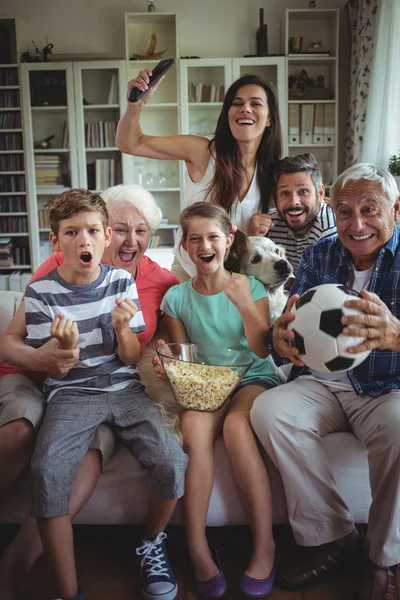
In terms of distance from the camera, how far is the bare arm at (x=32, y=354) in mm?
1415

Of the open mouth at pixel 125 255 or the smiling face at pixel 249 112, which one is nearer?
the open mouth at pixel 125 255

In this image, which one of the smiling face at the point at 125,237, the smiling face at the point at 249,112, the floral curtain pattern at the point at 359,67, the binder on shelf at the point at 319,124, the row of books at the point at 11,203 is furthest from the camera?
the row of books at the point at 11,203

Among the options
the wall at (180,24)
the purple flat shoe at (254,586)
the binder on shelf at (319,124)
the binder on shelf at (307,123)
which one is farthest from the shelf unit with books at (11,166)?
the purple flat shoe at (254,586)

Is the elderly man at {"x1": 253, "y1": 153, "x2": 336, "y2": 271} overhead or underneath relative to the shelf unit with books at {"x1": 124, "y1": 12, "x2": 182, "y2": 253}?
underneath

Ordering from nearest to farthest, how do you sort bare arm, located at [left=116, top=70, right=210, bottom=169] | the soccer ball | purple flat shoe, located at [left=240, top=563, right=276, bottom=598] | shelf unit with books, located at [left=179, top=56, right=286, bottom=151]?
the soccer ball → purple flat shoe, located at [left=240, top=563, right=276, bottom=598] → bare arm, located at [left=116, top=70, right=210, bottom=169] → shelf unit with books, located at [left=179, top=56, right=286, bottom=151]

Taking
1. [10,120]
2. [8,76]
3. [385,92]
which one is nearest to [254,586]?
[385,92]

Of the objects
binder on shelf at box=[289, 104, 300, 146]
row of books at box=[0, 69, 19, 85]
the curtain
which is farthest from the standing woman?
row of books at box=[0, 69, 19, 85]

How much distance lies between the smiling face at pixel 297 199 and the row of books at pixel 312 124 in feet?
10.3

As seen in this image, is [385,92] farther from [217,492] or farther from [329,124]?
[217,492]

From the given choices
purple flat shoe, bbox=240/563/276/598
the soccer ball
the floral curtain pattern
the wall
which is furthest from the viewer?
the wall

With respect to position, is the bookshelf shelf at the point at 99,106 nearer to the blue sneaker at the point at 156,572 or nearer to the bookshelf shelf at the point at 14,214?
the bookshelf shelf at the point at 14,214

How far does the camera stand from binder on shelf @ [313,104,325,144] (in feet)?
16.5

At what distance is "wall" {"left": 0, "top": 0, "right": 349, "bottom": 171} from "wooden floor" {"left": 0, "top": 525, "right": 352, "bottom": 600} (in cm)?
462

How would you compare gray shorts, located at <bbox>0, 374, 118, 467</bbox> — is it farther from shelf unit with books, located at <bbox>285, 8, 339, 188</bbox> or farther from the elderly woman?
shelf unit with books, located at <bbox>285, 8, 339, 188</bbox>
